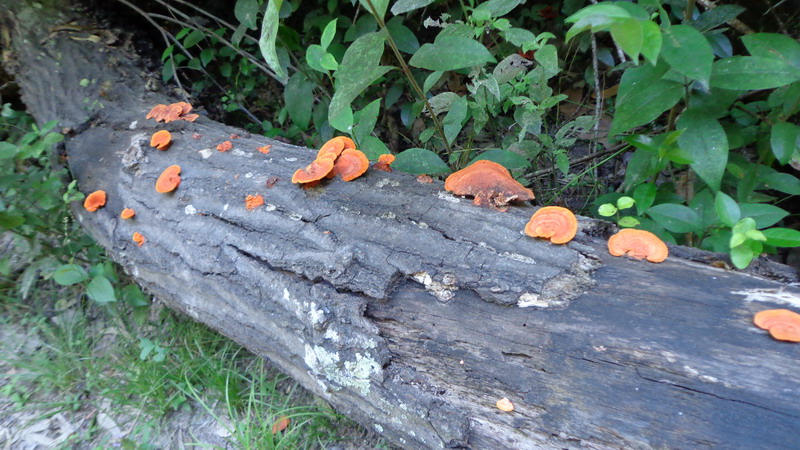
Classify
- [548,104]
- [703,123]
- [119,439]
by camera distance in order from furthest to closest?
[119,439], [548,104], [703,123]

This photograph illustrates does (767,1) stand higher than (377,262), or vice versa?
(767,1)

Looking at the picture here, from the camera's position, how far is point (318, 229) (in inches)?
84.0

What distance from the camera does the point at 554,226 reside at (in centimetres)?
177

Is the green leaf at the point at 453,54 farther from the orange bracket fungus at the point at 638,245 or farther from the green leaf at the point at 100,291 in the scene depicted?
the green leaf at the point at 100,291

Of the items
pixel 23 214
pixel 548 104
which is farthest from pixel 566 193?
pixel 23 214

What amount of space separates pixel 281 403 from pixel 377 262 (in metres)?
1.39

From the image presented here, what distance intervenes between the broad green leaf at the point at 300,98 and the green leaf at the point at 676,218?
2.42 m

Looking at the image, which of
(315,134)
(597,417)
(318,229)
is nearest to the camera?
(597,417)

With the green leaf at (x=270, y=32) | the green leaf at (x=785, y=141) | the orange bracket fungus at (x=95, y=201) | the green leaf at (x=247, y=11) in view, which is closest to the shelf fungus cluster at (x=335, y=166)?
the green leaf at (x=270, y=32)

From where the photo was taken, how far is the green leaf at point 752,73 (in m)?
1.68

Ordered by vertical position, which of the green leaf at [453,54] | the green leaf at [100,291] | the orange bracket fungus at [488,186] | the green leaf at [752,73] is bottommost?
the green leaf at [100,291]

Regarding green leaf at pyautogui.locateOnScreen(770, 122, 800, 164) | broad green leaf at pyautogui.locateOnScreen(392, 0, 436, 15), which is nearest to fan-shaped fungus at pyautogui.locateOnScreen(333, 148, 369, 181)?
broad green leaf at pyautogui.locateOnScreen(392, 0, 436, 15)

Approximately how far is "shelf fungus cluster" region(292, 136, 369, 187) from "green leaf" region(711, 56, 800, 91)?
4.89 ft

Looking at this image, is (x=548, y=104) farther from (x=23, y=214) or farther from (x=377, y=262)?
(x=23, y=214)
